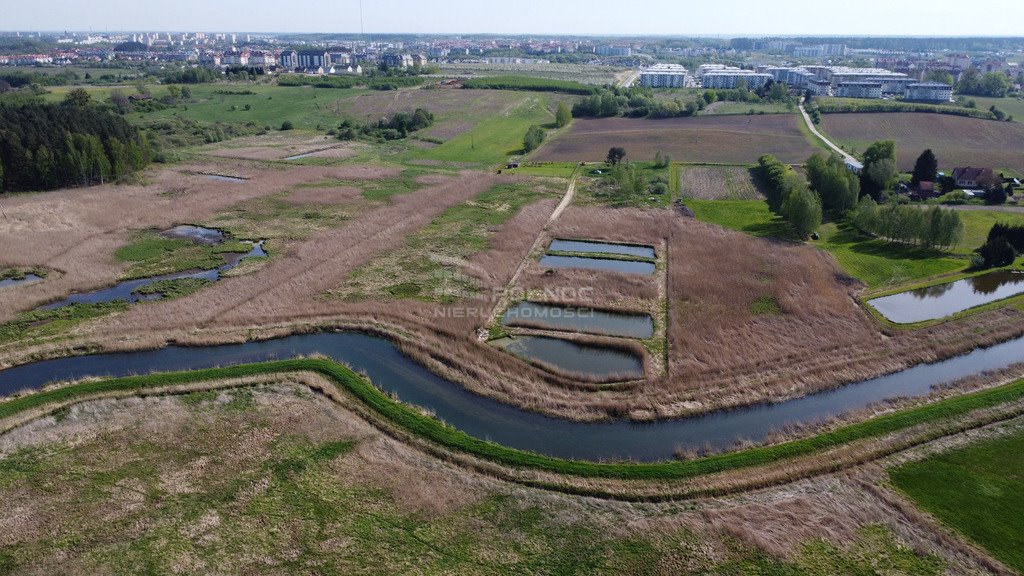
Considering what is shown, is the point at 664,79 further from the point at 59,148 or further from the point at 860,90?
the point at 59,148

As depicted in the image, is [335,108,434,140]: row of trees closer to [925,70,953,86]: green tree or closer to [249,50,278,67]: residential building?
[925,70,953,86]: green tree

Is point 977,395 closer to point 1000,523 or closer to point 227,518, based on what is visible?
point 1000,523

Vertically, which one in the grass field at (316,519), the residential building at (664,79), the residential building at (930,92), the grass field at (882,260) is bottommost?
the grass field at (316,519)

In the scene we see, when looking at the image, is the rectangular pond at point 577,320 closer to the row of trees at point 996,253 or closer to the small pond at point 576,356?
the small pond at point 576,356

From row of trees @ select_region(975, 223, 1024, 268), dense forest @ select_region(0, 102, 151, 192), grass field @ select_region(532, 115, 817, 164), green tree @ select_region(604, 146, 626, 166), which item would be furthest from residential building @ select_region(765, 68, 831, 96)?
dense forest @ select_region(0, 102, 151, 192)

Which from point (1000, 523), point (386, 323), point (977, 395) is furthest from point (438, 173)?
point (1000, 523)

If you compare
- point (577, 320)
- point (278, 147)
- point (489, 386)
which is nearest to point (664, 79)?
point (278, 147)

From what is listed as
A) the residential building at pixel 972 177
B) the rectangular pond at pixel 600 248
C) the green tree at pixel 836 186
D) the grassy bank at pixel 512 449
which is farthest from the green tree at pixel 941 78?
the grassy bank at pixel 512 449
